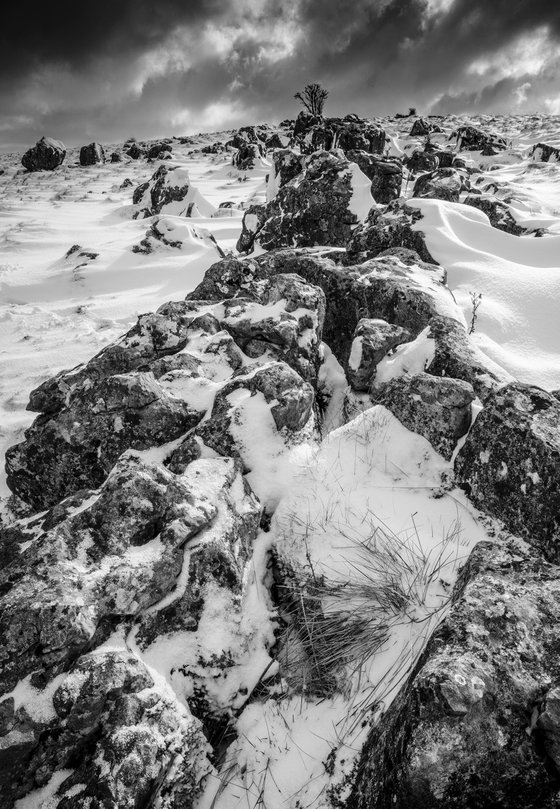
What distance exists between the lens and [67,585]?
184 centimetres

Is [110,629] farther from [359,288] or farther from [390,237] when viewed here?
[390,237]

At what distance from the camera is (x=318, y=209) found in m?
7.48

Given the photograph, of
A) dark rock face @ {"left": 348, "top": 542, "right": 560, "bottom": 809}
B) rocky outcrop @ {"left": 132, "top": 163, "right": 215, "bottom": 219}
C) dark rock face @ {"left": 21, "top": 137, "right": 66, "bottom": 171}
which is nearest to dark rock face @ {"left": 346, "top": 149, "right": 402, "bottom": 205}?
rocky outcrop @ {"left": 132, "top": 163, "right": 215, "bottom": 219}

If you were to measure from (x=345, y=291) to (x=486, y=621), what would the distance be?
3.89 meters

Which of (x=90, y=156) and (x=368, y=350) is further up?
(x=90, y=156)

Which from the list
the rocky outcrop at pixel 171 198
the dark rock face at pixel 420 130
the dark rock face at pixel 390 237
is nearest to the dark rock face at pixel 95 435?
the dark rock face at pixel 390 237

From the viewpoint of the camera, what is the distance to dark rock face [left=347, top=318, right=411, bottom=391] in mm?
3797

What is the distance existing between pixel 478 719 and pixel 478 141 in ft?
108

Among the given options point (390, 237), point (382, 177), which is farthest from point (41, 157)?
point (390, 237)

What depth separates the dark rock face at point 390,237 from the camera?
249 inches

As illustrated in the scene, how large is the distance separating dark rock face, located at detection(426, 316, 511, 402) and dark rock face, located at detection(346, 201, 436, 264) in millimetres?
2942

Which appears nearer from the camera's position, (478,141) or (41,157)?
(41,157)

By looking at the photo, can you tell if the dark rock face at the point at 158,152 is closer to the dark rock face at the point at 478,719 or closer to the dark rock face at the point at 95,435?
the dark rock face at the point at 95,435

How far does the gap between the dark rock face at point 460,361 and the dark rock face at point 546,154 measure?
80.3ft
